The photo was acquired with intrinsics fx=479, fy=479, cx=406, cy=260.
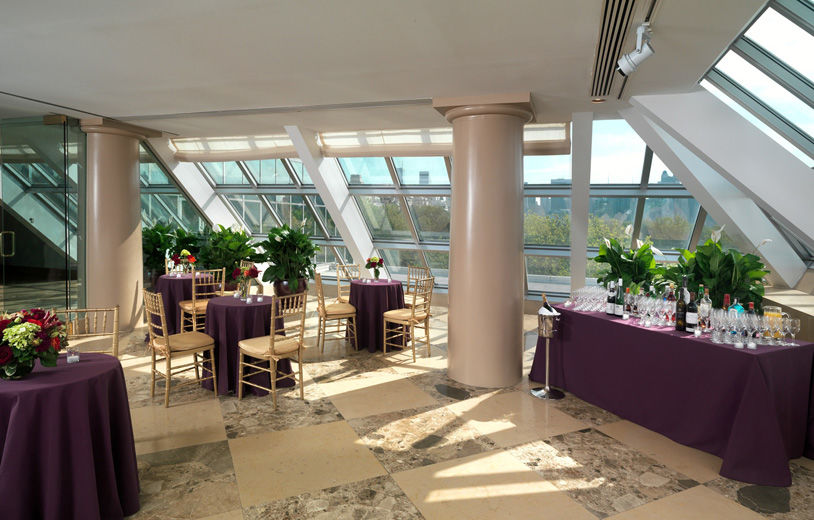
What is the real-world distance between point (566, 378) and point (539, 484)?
1.83 meters

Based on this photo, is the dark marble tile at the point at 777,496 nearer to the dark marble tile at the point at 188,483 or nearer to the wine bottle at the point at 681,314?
the wine bottle at the point at 681,314

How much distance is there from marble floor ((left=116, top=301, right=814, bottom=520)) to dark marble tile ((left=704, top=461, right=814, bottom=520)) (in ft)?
0.04

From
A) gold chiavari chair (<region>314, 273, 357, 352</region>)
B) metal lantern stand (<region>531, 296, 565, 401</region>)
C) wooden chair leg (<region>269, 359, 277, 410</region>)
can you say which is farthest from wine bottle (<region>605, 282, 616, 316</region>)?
gold chiavari chair (<region>314, 273, 357, 352</region>)

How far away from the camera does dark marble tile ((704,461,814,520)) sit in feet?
9.20

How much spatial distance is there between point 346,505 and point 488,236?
296 cm

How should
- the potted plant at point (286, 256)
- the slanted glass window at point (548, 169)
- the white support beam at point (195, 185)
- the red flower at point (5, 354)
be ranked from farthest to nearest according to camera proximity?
the white support beam at point (195, 185), the potted plant at point (286, 256), the slanted glass window at point (548, 169), the red flower at point (5, 354)

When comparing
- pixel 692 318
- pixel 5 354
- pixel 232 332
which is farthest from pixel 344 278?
pixel 5 354

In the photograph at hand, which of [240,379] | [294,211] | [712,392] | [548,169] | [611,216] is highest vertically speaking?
[548,169]

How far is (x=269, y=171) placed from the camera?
31.5 feet

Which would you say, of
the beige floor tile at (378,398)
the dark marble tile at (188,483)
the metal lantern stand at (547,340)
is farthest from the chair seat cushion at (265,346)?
the metal lantern stand at (547,340)

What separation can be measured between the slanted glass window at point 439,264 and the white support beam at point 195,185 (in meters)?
3.95

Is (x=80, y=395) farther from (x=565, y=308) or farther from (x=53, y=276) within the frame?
(x=53, y=276)

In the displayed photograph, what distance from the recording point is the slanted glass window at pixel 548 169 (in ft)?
24.0

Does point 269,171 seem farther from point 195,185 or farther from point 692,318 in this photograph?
point 692,318
